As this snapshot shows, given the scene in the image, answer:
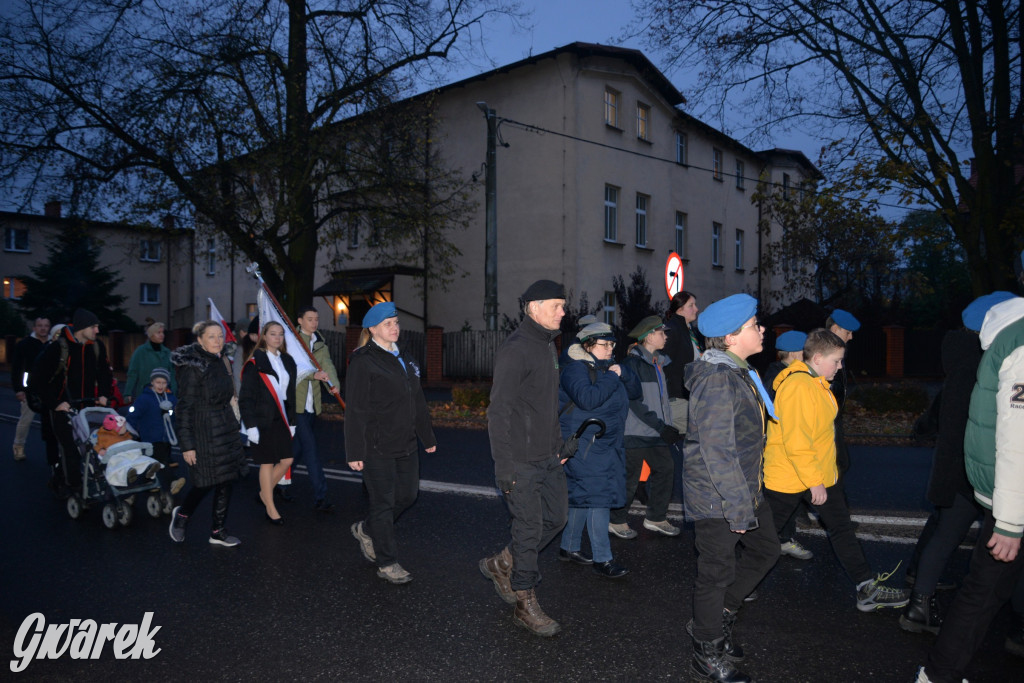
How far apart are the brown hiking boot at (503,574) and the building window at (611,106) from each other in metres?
23.0

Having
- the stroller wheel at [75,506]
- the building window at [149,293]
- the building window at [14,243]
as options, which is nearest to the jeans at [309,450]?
the stroller wheel at [75,506]

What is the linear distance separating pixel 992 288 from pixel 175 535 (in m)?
12.7

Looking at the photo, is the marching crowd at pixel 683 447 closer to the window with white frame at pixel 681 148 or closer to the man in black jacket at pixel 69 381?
the man in black jacket at pixel 69 381

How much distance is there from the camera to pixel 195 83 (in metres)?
17.6

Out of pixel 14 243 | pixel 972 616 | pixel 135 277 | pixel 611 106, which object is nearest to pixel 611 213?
pixel 611 106

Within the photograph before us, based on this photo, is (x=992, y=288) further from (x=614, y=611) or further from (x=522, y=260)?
(x=522, y=260)

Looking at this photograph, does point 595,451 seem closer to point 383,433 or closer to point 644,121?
point 383,433

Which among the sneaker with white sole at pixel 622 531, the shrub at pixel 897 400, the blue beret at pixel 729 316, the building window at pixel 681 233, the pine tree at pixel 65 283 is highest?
the building window at pixel 681 233

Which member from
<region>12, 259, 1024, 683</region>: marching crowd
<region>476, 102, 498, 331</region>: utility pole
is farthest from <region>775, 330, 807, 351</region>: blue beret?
<region>476, 102, 498, 331</region>: utility pole

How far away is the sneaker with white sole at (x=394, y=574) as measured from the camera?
5051mm

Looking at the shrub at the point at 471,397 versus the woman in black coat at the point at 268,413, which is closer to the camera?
the woman in black coat at the point at 268,413

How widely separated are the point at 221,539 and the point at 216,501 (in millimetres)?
298

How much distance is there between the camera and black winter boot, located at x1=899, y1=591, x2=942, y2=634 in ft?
13.6

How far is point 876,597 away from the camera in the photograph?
175 inches
